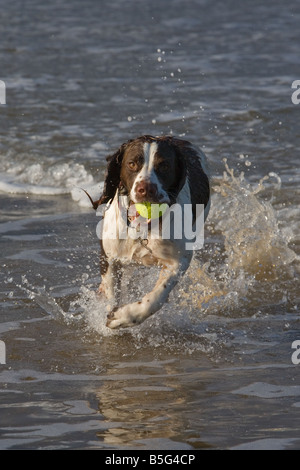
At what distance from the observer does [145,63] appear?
13047mm

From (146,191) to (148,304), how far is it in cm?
70

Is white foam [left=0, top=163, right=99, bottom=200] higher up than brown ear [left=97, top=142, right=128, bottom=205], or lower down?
higher up

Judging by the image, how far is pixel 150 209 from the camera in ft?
16.4

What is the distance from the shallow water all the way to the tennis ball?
0.67 m

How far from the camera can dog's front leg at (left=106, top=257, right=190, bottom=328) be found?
5.13m

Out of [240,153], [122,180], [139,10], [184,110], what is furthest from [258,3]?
[122,180]

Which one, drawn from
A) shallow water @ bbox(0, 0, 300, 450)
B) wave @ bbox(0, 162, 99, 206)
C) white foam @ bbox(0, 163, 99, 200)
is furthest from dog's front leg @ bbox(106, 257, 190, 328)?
white foam @ bbox(0, 163, 99, 200)

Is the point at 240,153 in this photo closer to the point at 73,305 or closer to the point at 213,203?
the point at 213,203

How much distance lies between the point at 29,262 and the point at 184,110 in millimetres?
4654

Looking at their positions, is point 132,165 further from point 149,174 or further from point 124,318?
point 124,318

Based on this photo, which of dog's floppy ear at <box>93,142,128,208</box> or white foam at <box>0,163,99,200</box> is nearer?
dog's floppy ear at <box>93,142,128,208</box>

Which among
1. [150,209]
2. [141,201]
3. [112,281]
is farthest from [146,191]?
[112,281]

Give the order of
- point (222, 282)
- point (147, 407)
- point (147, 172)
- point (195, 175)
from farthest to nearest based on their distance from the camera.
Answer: point (222, 282), point (195, 175), point (147, 172), point (147, 407)

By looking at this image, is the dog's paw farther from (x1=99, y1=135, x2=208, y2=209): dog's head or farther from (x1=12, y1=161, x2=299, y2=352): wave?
(x1=99, y1=135, x2=208, y2=209): dog's head
